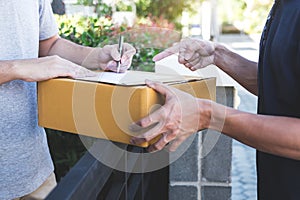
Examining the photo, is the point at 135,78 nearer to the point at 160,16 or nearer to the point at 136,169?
the point at 136,169

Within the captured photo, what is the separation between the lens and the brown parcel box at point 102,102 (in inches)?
47.9

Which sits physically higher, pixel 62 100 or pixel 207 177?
pixel 62 100

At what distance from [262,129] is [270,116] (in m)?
0.05

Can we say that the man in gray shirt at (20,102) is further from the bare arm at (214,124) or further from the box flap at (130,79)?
the bare arm at (214,124)

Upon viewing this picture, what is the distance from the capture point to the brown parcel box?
1.22 m

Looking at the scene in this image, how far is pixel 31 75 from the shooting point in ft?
4.62

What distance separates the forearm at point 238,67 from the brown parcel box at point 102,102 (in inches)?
17.6

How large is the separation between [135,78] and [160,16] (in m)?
13.3

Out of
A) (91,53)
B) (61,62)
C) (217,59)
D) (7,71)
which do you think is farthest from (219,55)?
(7,71)

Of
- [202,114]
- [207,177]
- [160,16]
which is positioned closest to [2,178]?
[202,114]

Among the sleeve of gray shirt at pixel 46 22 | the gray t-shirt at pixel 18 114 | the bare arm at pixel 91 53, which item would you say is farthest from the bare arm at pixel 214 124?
the sleeve of gray shirt at pixel 46 22

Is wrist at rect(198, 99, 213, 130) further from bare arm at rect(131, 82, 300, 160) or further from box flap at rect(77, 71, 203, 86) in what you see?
box flap at rect(77, 71, 203, 86)

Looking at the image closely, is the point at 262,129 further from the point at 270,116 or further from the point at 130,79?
the point at 130,79

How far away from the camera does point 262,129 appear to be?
129 centimetres
